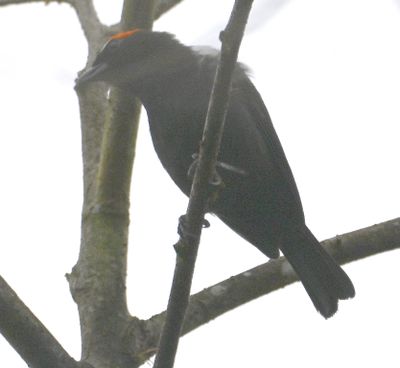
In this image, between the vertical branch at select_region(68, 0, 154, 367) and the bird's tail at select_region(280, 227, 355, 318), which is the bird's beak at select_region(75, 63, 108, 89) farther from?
the bird's tail at select_region(280, 227, 355, 318)

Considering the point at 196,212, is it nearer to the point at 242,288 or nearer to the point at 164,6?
the point at 242,288

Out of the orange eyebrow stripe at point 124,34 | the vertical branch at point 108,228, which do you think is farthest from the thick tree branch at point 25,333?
the orange eyebrow stripe at point 124,34

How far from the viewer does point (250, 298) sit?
3.21m

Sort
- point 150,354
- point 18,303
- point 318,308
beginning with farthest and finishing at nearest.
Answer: point 318,308 < point 150,354 < point 18,303

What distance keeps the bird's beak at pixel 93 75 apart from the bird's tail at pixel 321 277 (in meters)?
1.34

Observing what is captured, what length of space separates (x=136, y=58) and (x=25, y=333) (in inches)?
89.4

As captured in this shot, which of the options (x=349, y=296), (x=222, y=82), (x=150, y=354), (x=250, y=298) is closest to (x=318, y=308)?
(x=349, y=296)

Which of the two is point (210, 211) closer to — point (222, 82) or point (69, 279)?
point (69, 279)

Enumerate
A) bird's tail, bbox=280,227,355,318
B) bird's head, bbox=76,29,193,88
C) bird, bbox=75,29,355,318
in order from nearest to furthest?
1. bird, bbox=75,29,355,318
2. bird's tail, bbox=280,227,355,318
3. bird's head, bbox=76,29,193,88

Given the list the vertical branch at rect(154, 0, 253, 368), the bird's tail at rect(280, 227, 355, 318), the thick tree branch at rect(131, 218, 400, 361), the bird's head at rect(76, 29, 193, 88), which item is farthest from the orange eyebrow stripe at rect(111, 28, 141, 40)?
the vertical branch at rect(154, 0, 253, 368)

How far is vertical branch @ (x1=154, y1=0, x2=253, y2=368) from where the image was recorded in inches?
99.3

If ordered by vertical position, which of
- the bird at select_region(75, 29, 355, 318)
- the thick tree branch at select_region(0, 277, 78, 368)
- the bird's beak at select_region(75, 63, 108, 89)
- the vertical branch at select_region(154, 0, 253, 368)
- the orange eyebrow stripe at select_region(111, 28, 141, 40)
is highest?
the orange eyebrow stripe at select_region(111, 28, 141, 40)

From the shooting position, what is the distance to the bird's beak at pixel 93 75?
430 cm

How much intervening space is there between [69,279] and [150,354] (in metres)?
0.64
